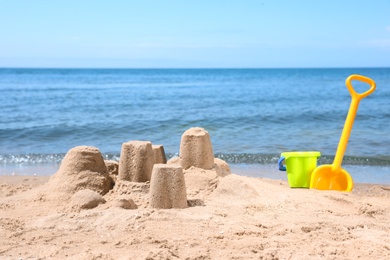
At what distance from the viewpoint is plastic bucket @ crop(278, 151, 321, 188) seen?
5108 millimetres

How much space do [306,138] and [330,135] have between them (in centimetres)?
62

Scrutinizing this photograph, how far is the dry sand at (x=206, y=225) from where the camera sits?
10.6 ft

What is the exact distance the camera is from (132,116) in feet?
46.2

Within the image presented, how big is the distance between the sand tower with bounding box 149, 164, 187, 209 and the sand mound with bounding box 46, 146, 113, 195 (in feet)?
A: 2.28

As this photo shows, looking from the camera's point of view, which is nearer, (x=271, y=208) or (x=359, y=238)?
(x=359, y=238)

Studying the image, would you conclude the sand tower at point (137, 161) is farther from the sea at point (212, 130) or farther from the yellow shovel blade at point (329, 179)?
the sea at point (212, 130)

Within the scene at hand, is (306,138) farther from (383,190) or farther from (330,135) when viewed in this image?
(383,190)

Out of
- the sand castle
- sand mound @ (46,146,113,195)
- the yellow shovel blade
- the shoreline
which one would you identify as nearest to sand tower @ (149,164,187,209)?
the sand castle

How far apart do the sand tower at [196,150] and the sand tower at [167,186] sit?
81 cm

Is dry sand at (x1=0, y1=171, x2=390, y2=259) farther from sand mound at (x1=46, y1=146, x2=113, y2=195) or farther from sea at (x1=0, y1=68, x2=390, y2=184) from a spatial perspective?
sea at (x1=0, y1=68, x2=390, y2=184)

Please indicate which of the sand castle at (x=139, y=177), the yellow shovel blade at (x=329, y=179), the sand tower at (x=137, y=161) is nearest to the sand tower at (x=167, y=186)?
the sand castle at (x=139, y=177)

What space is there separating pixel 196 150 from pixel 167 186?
35.1 inches

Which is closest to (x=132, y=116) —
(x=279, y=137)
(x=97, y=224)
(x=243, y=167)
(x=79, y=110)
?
(x=79, y=110)

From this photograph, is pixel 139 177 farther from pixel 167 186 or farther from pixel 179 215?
pixel 179 215
